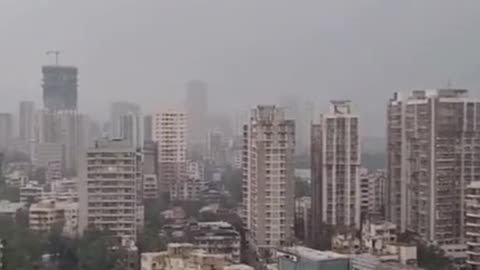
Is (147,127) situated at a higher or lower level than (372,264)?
higher

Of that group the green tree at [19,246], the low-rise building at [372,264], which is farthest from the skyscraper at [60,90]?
the low-rise building at [372,264]

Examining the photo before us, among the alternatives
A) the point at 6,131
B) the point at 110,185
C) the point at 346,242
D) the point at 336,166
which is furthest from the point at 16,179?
the point at 346,242

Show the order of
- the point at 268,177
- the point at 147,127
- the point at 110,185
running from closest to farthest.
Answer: the point at 268,177
the point at 110,185
the point at 147,127

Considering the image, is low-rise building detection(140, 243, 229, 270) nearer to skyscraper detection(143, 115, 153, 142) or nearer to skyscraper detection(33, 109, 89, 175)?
skyscraper detection(33, 109, 89, 175)

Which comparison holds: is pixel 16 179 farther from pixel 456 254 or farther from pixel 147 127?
pixel 456 254

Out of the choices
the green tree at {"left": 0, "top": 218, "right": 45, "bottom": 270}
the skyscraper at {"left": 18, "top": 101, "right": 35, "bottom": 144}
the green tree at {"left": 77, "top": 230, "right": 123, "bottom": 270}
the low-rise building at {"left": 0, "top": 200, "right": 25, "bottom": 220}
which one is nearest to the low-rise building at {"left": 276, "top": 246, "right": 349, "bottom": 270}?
the green tree at {"left": 77, "top": 230, "right": 123, "bottom": 270}

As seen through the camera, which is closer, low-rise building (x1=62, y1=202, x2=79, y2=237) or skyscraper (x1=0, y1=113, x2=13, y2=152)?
low-rise building (x1=62, y1=202, x2=79, y2=237)
